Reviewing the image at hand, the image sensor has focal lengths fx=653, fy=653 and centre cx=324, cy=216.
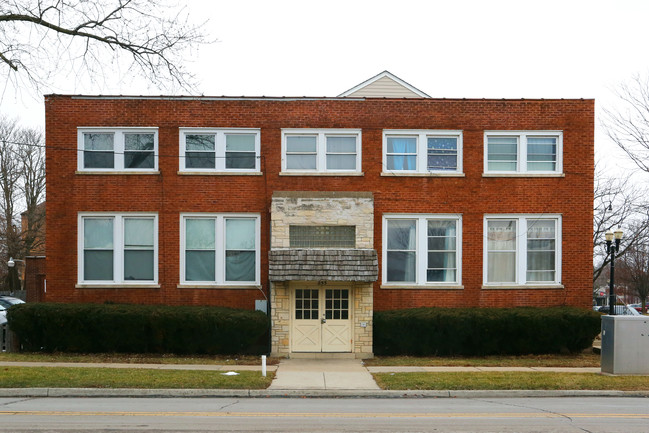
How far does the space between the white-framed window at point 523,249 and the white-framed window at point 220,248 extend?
7294mm

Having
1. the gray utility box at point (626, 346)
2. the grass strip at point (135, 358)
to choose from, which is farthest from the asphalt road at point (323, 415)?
the grass strip at point (135, 358)

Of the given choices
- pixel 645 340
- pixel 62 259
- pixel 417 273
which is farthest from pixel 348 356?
pixel 62 259

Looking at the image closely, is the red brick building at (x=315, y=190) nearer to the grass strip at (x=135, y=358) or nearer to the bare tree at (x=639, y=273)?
the grass strip at (x=135, y=358)

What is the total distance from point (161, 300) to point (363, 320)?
20.2 ft

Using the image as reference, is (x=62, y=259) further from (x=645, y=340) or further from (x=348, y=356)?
(x=645, y=340)

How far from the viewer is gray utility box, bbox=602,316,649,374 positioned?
1565 cm

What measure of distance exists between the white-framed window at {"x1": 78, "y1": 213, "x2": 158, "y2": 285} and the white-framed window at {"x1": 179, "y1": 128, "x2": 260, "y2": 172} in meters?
2.10

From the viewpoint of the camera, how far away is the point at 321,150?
65.4ft

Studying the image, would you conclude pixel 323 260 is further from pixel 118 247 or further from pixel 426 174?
pixel 118 247

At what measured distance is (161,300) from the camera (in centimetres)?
1981

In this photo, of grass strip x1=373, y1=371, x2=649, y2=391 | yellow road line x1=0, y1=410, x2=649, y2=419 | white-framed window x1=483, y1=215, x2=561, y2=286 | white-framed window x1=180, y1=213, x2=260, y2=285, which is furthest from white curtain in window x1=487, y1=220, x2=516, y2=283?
yellow road line x1=0, y1=410, x2=649, y2=419

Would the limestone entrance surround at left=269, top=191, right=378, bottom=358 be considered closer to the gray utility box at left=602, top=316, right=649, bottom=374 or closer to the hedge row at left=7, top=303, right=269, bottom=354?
the hedge row at left=7, top=303, right=269, bottom=354

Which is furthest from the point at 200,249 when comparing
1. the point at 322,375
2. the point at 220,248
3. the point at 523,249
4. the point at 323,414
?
the point at 323,414

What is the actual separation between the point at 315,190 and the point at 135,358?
7.05 m
